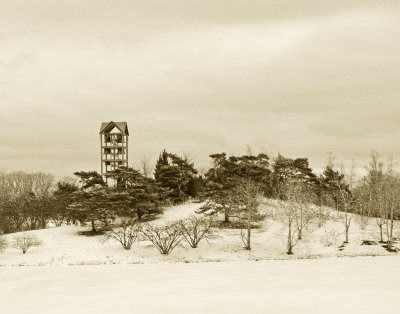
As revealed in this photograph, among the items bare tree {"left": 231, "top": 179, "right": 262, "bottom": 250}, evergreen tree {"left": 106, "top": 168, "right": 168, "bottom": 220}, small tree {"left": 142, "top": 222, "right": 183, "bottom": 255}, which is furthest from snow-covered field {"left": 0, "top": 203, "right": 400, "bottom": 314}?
evergreen tree {"left": 106, "top": 168, "right": 168, "bottom": 220}

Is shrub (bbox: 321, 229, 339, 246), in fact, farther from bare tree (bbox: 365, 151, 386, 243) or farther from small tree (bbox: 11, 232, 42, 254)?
small tree (bbox: 11, 232, 42, 254)

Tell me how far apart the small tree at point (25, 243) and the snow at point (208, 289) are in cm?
1380

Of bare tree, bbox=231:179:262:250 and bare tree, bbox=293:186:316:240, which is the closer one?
bare tree, bbox=231:179:262:250

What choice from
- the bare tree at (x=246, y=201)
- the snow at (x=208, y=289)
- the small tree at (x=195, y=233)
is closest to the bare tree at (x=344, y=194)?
the bare tree at (x=246, y=201)

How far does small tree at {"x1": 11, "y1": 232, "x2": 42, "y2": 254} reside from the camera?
4744 centimetres

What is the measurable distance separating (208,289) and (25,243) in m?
30.1

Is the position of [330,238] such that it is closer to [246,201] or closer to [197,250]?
[246,201]

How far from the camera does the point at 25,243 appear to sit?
47656 millimetres

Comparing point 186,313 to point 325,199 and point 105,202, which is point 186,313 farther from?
point 325,199

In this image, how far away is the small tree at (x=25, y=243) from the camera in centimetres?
4744

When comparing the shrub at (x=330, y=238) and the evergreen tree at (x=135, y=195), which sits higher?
the evergreen tree at (x=135, y=195)

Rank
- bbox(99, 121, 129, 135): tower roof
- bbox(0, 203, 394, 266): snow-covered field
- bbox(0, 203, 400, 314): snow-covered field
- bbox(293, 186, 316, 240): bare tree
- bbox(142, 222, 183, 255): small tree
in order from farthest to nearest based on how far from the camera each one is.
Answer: bbox(99, 121, 129, 135): tower roof
bbox(293, 186, 316, 240): bare tree
bbox(142, 222, 183, 255): small tree
bbox(0, 203, 394, 266): snow-covered field
bbox(0, 203, 400, 314): snow-covered field

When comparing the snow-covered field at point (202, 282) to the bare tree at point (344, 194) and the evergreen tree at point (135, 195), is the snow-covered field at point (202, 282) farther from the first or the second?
the bare tree at point (344, 194)

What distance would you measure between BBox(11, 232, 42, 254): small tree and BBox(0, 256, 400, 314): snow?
13797mm
